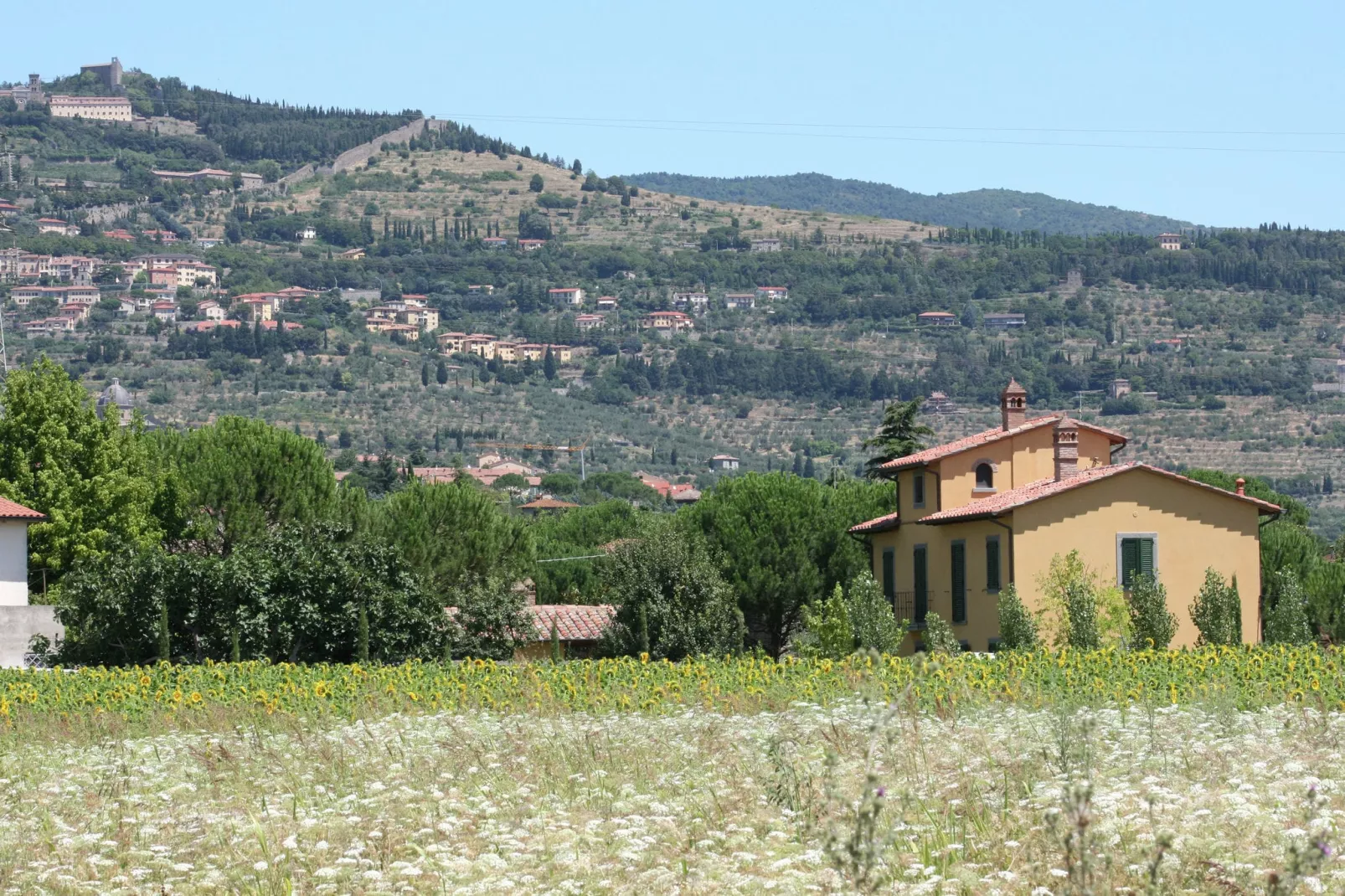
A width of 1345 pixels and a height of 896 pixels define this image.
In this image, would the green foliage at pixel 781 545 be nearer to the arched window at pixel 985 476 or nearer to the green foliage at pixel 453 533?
the green foliage at pixel 453 533

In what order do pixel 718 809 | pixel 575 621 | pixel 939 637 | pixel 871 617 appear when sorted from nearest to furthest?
pixel 718 809, pixel 939 637, pixel 871 617, pixel 575 621

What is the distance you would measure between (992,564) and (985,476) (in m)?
5.78

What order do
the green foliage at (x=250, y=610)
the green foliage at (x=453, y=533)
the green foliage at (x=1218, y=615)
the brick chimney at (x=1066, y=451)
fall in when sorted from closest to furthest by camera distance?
the green foliage at (x=1218, y=615) < the green foliage at (x=250, y=610) < the brick chimney at (x=1066, y=451) < the green foliage at (x=453, y=533)

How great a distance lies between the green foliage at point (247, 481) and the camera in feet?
200

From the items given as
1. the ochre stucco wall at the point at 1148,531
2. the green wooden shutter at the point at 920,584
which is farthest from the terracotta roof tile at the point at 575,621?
the ochre stucco wall at the point at 1148,531

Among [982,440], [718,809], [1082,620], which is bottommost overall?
[1082,620]

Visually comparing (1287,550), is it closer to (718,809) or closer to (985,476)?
(985,476)

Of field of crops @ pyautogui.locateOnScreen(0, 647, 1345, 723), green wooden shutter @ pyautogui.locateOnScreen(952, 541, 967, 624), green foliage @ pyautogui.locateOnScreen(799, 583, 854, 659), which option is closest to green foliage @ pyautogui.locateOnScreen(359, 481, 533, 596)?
green wooden shutter @ pyautogui.locateOnScreen(952, 541, 967, 624)

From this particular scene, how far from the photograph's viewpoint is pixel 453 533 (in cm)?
6259

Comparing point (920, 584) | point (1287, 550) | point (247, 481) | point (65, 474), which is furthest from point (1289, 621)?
point (247, 481)

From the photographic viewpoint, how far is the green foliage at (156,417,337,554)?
A: 61.1 metres

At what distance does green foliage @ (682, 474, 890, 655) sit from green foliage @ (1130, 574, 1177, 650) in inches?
927

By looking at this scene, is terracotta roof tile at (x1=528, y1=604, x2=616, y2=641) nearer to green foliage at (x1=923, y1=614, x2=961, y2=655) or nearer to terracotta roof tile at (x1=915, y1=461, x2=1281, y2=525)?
terracotta roof tile at (x1=915, y1=461, x2=1281, y2=525)

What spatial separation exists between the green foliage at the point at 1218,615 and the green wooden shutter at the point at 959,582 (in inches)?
353
